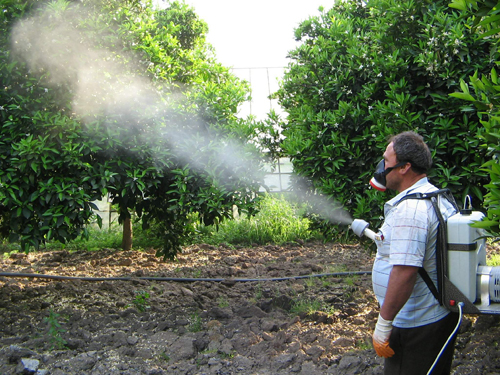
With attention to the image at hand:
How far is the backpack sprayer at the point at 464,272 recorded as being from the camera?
6.75 ft

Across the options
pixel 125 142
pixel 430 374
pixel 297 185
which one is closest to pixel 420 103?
pixel 297 185

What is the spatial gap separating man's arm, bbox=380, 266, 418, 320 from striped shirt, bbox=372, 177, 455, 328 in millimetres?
35

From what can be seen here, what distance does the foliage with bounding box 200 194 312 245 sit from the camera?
8656 mm


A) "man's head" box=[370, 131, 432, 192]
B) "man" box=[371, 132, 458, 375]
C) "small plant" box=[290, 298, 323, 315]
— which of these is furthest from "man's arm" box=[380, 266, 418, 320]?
"small plant" box=[290, 298, 323, 315]

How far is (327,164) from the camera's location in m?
Result: 4.05

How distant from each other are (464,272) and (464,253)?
3.4 inches

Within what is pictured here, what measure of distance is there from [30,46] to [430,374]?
4066 mm

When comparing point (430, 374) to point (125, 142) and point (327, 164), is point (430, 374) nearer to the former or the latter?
point (327, 164)

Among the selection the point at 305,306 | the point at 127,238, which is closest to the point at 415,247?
the point at 305,306

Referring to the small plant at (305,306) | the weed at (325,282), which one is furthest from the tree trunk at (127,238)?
the small plant at (305,306)

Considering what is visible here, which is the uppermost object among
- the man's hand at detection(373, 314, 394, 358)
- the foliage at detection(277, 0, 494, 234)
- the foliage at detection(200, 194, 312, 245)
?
the foliage at detection(277, 0, 494, 234)

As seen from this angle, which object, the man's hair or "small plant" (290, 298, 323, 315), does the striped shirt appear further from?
"small plant" (290, 298, 323, 315)

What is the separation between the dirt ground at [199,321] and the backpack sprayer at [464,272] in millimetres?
1326

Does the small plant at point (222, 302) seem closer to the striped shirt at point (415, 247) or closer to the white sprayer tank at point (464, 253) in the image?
the striped shirt at point (415, 247)
